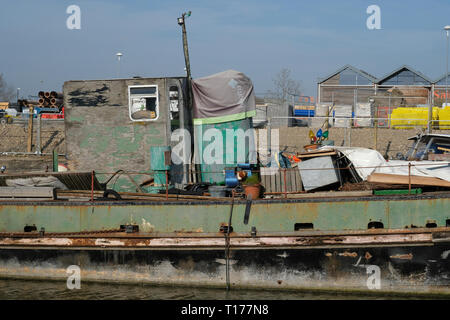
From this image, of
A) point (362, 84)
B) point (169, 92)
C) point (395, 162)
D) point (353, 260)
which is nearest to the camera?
point (353, 260)

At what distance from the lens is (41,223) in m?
11.7

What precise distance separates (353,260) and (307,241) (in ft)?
3.25

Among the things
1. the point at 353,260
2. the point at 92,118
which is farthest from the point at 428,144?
the point at 92,118

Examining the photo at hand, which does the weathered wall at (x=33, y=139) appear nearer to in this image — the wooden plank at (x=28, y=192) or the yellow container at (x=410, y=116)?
the wooden plank at (x=28, y=192)

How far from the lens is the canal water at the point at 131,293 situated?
10781 mm

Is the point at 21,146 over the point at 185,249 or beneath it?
over

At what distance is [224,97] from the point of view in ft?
40.7

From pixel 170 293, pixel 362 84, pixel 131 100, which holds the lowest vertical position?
pixel 170 293

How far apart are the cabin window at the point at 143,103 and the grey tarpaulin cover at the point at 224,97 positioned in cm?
98

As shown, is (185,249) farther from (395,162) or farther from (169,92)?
(395,162)

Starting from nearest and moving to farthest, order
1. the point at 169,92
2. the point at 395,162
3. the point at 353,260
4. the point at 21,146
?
1. the point at 353,260
2. the point at 395,162
3. the point at 169,92
4. the point at 21,146

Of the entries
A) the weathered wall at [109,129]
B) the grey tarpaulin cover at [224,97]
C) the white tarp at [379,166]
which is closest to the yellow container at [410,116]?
the grey tarpaulin cover at [224,97]

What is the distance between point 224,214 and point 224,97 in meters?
2.97

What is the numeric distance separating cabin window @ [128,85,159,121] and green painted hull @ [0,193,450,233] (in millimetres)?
2202
